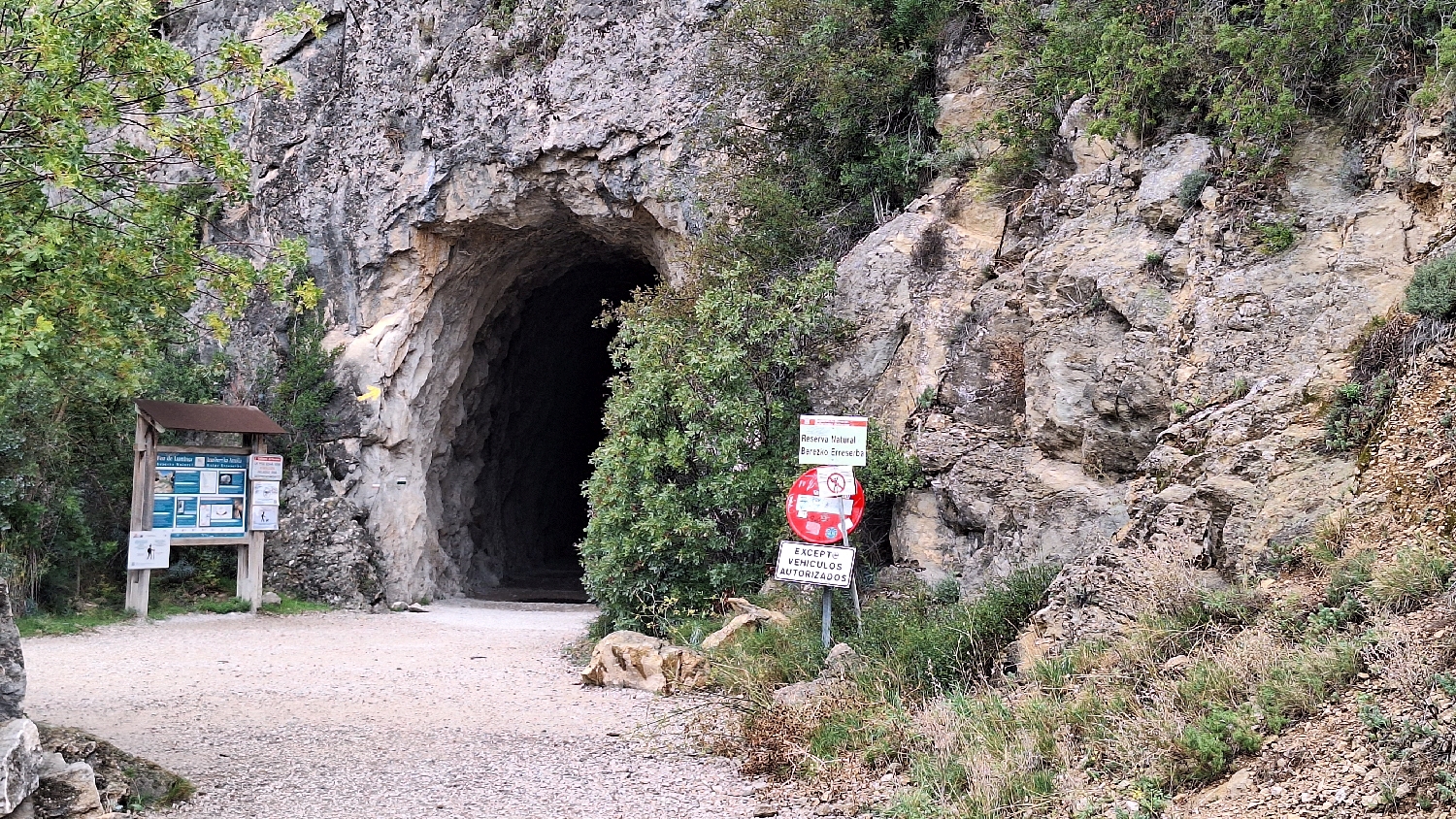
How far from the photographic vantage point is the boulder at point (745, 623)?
805 cm

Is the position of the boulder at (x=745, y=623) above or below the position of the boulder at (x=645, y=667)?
above

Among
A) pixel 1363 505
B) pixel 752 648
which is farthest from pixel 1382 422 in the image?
pixel 752 648

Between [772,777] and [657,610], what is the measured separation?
14.4ft

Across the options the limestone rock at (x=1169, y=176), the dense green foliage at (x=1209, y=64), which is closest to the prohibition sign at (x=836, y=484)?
the limestone rock at (x=1169, y=176)

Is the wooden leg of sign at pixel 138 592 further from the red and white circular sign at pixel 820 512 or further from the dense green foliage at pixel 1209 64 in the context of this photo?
the dense green foliage at pixel 1209 64

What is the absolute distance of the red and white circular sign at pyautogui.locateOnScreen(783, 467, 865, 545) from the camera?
24.8 ft

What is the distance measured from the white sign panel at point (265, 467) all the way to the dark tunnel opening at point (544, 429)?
480 cm

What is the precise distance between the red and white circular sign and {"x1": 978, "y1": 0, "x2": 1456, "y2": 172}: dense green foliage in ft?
11.8

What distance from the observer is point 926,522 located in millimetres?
8586

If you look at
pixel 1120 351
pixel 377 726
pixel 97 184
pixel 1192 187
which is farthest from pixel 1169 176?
pixel 97 184

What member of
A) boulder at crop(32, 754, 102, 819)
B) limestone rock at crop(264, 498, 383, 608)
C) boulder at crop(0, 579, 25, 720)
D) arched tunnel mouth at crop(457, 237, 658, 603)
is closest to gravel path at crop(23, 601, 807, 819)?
boulder at crop(32, 754, 102, 819)

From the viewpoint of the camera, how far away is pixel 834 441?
7.63 meters

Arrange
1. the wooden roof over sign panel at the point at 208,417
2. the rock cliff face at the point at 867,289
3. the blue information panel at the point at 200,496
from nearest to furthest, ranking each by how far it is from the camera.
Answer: the rock cliff face at the point at 867,289, the wooden roof over sign panel at the point at 208,417, the blue information panel at the point at 200,496

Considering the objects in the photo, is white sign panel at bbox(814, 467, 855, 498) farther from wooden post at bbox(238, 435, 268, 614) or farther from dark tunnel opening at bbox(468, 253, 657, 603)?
dark tunnel opening at bbox(468, 253, 657, 603)
